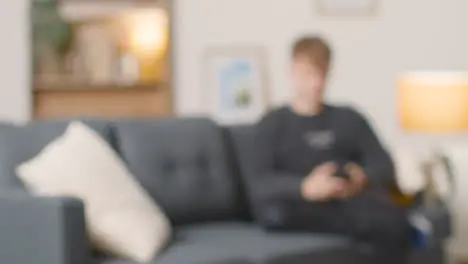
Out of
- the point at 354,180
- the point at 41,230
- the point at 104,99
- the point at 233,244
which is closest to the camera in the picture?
the point at 41,230

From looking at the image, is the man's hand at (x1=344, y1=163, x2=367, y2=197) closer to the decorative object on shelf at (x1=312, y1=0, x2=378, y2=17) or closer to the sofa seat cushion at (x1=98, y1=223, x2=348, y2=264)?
the sofa seat cushion at (x1=98, y1=223, x2=348, y2=264)

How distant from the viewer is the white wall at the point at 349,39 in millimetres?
5473

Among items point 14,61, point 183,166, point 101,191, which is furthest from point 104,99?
point 101,191

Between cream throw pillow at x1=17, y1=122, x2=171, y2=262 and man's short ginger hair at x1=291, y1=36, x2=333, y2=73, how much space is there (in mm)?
858

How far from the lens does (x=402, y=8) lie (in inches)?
216

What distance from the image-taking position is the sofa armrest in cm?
299

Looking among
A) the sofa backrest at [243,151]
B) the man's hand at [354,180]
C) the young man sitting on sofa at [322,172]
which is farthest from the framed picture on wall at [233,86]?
the man's hand at [354,180]

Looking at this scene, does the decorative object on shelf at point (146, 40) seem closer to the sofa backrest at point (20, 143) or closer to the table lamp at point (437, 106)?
the table lamp at point (437, 106)

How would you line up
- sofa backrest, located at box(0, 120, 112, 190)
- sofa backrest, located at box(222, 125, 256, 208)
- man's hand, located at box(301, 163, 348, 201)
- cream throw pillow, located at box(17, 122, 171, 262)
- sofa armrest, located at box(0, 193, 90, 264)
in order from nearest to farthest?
1. sofa armrest, located at box(0, 193, 90, 264)
2. cream throw pillow, located at box(17, 122, 171, 262)
3. sofa backrest, located at box(0, 120, 112, 190)
4. man's hand, located at box(301, 163, 348, 201)
5. sofa backrest, located at box(222, 125, 256, 208)

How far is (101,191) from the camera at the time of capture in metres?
3.41

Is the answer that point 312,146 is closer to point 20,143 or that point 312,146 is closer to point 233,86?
point 20,143

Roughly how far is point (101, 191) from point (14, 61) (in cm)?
231

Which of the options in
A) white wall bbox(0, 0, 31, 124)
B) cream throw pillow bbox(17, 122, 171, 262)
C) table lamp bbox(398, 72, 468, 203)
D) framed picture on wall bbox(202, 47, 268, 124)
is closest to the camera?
cream throw pillow bbox(17, 122, 171, 262)

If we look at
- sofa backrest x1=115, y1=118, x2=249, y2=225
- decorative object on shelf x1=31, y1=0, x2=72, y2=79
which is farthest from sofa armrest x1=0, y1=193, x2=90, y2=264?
decorative object on shelf x1=31, y1=0, x2=72, y2=79
